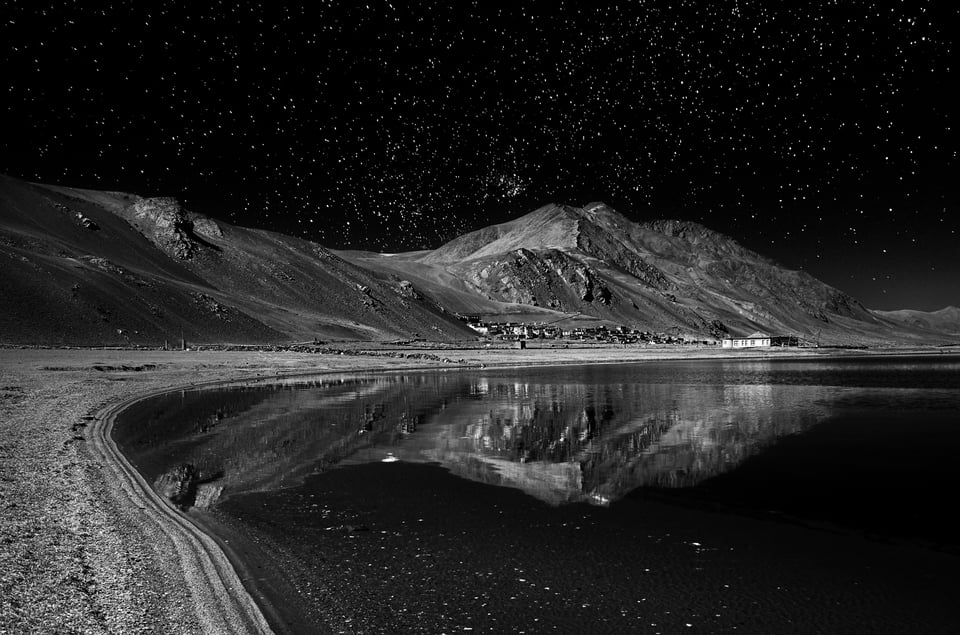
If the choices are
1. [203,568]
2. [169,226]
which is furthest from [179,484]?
[169,226]

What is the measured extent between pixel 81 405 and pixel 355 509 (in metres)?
23.6

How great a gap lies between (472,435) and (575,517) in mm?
12041

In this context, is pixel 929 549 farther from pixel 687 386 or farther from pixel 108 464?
pixel 687 386

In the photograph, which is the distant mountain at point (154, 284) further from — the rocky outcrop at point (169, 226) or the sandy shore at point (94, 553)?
the sandy shore at point (94, 553)

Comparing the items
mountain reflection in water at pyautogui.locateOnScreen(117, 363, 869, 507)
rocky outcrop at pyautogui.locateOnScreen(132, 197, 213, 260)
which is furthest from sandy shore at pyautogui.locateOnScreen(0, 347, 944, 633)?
rocky outcrop at pyautogui.locateOnScreen(132, 197, 213, 260)

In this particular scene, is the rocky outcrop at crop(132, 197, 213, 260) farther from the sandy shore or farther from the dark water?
the sandy shore

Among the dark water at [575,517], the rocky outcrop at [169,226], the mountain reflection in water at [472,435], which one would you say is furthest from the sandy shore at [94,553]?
the rocky outcrop at [169,226]

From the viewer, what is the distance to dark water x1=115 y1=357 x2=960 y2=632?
27.6 feet

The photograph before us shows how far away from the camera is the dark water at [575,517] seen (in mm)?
8398

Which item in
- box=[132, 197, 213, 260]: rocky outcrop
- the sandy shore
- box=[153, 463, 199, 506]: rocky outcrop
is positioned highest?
box=[132, 197, 213, 260]: rocky outcrop

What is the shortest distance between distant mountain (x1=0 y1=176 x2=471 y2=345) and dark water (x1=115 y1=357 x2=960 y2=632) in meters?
83.9

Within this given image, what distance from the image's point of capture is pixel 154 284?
128625mm

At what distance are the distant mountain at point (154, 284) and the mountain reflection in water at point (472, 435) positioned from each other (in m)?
70.5

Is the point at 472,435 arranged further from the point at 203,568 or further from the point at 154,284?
the point at 154,284
